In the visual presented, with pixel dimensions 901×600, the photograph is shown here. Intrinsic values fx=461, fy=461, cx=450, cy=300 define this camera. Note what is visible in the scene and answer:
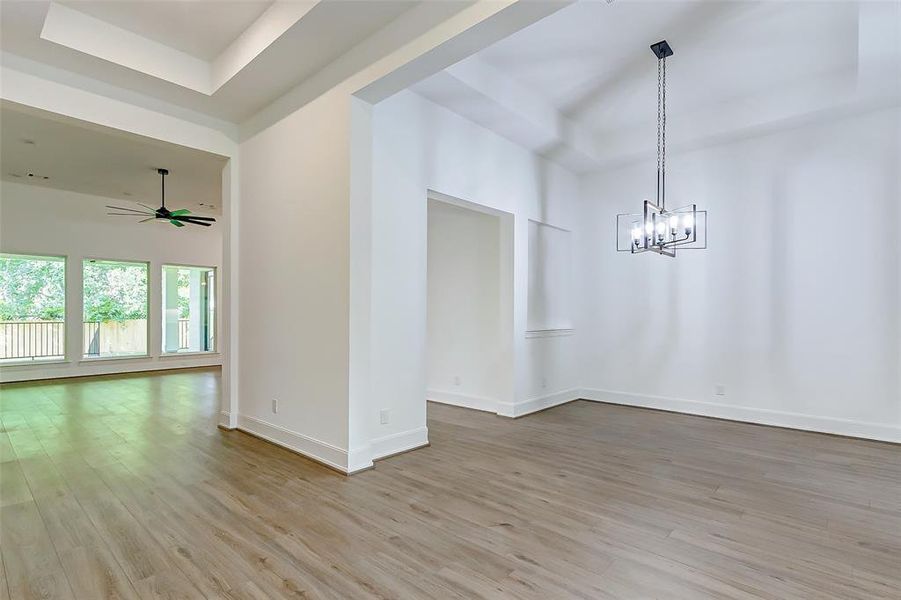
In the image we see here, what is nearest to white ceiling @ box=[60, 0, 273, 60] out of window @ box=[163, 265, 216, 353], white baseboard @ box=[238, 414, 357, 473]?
white baseboard @ box=[238, 414, 357, 473]

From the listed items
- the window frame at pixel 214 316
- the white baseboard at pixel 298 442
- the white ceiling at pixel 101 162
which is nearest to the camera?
the white baseboard at pixel 298 442

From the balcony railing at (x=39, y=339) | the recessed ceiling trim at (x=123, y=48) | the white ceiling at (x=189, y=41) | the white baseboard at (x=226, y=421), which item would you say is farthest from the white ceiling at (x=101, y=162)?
the white baseboard at (x=226, y=421)

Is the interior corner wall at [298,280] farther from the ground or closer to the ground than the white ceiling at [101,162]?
closer to the ground

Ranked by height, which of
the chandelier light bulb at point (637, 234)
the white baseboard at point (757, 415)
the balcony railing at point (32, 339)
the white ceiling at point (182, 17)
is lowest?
the white baseboard at point (757, 415)

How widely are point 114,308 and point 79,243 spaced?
4.61 ft

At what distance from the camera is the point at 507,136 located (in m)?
5.28

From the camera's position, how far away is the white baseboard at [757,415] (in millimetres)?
4578

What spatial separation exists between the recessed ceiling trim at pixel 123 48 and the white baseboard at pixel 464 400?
4.30m

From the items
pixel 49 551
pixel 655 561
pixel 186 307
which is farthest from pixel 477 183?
pixel 186 307

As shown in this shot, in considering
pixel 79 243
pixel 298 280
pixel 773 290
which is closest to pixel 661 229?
pixel 773 290

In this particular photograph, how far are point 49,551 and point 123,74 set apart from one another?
3.55 meters

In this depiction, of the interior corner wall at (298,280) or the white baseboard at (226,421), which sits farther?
the white baseboard at (226,421)

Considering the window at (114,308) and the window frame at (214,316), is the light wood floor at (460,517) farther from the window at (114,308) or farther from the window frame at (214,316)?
the window frame at (214,316)

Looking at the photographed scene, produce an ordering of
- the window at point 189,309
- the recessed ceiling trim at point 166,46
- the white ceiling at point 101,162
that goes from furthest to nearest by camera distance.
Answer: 1. the window at point 189,309
2. the white ceiling at point 101,162
3. the recessed ceiling trim at point 166,46
